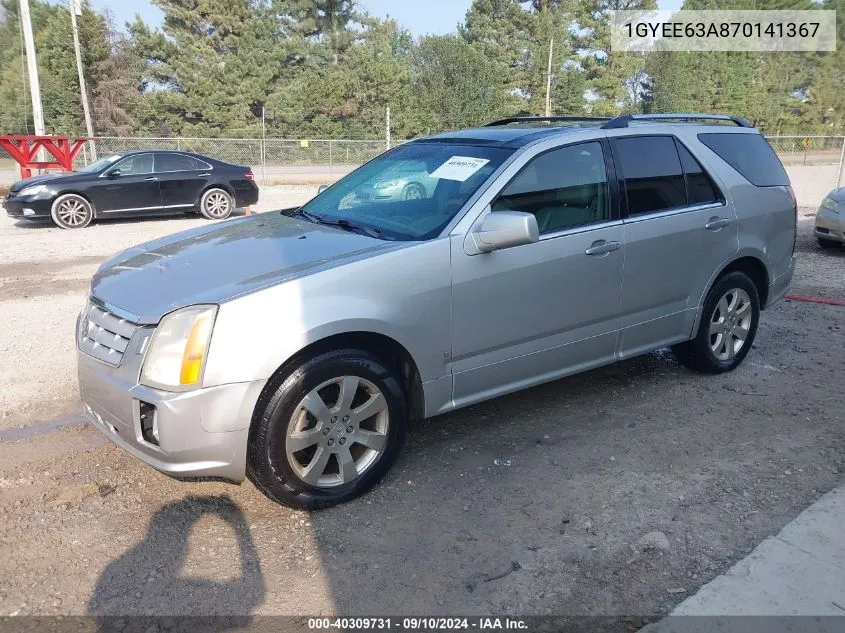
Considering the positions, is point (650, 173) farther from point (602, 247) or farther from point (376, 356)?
point (376, 356)

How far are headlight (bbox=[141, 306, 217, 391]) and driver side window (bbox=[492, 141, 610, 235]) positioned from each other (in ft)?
5.48

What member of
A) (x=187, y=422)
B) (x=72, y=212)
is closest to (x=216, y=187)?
(x=72, y=212)

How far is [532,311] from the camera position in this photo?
390cm

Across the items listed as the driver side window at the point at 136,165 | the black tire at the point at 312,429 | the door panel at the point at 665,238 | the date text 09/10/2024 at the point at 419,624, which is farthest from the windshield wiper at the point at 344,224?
the driver side window at the point at 136,165

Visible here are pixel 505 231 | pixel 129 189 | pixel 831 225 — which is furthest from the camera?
pixel 129 189

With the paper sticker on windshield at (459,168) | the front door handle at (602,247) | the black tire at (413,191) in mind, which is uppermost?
the paper sticker on windshield at (459,168)

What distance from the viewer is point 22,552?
304 centimetres

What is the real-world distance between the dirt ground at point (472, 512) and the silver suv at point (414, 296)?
31 cm

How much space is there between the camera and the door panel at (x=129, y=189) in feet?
42.6

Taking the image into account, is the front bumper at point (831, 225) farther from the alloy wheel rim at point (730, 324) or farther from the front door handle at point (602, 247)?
the front door handle at point (602, 247)

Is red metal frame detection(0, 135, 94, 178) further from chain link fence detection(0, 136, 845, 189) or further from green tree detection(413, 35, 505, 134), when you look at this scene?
green tree detection(413, 35, 505, 134)

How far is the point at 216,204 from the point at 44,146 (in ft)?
20.4

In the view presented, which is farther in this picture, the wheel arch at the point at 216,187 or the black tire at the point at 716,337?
the wheel arch at the point at 216,187

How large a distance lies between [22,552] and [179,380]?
1.02 metres
